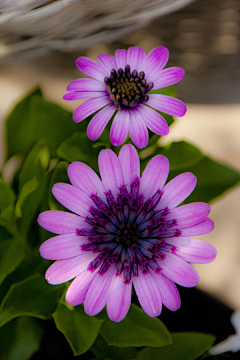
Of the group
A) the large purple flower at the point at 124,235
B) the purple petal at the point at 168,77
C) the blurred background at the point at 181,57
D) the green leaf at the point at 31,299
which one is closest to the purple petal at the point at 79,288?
the large purple flower at the point at 124,235

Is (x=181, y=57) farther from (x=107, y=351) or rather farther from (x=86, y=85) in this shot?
(x=107, y=351)

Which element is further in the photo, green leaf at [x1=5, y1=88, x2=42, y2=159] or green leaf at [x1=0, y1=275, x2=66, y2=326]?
green leaf at [x1=5, y1=88, x2=42, y2=159]

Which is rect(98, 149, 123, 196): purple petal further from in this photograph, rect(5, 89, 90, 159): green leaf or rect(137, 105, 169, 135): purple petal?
rect(5, 89, 90, 159): green leaf

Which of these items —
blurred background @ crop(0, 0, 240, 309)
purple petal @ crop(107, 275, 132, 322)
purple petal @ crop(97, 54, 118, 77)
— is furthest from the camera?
blurred background @ crop(0, 0, 240, 309)

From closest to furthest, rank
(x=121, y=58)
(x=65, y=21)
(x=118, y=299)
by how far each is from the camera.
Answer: (x=118, y=299) < (x=121, y=58) < (x=65, y=21)

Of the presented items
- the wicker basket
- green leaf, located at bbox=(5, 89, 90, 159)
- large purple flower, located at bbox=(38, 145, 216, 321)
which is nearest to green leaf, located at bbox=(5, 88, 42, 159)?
green leaf, located at bbox=(5, 89, 90, 159)

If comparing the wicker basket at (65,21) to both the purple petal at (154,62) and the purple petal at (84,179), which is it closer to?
the purple petal at (154,62)

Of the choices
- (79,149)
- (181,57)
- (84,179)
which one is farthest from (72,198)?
(181,57)
